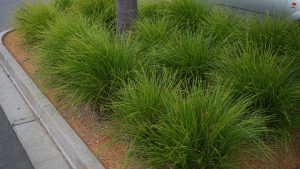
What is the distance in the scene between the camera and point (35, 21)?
6453 millimetres

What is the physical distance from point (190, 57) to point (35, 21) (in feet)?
10.6

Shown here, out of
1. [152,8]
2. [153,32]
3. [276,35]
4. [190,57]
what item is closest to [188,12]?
[152,8]

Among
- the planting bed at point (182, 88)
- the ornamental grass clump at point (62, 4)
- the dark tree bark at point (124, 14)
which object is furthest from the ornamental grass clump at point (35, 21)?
the dark tree bark at point (124, 14)

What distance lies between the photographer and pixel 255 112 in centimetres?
349

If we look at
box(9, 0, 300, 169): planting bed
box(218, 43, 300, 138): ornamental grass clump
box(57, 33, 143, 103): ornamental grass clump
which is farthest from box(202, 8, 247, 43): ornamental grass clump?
box(57, 33, 143, 103): ornamental grass clump

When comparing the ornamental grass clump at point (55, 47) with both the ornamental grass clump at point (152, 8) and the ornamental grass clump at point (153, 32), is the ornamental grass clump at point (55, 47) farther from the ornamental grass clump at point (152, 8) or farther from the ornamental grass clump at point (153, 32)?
the ornamental grass clump at point (152, 8)

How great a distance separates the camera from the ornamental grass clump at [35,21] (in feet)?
20.8

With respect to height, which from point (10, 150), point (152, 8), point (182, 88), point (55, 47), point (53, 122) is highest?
point (152, 8)

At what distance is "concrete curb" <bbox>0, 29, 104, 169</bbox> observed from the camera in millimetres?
3672

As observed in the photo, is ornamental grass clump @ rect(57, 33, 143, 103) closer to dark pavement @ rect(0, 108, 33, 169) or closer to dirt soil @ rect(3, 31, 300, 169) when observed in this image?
dirt soil @ rect(3, 31, 300, 169)

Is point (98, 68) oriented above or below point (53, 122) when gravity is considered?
above

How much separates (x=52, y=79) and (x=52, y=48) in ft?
1.35

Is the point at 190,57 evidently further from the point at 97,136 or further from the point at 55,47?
the point at 55,47

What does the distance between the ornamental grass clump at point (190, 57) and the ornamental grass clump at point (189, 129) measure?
0.94m
